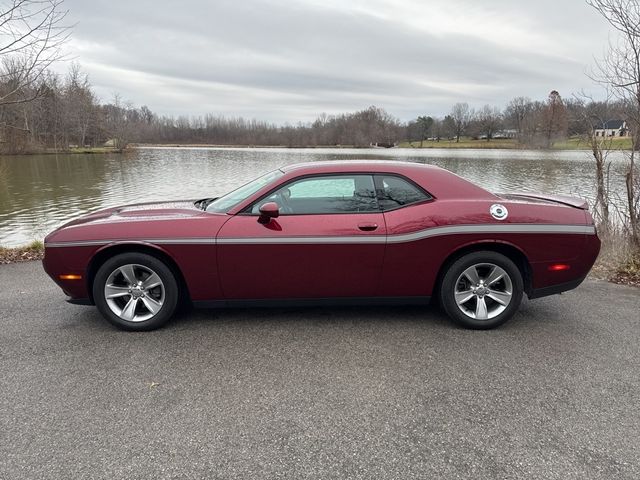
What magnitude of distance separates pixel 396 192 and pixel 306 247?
3.26 ft

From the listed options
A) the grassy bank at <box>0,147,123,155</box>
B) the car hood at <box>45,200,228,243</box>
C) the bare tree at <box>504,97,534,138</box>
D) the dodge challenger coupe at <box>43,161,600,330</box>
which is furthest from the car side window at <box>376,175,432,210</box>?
the bare tree at <box>504,97,534,138</box>

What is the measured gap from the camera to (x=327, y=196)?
12.4 feet

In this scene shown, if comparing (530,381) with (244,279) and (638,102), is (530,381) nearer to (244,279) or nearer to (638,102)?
(244,279)

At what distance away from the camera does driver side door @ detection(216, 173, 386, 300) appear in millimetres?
3578

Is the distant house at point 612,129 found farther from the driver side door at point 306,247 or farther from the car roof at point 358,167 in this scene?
the driver side door at point 306,247

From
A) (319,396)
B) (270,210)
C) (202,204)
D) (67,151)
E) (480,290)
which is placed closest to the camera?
(319,396)

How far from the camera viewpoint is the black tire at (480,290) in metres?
3.69

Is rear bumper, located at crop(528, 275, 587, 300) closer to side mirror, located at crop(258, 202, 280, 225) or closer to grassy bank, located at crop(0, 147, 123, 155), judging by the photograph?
side mirror, located at crop(258, 202, 280, 225)

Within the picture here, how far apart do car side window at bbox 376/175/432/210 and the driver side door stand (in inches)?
3.6

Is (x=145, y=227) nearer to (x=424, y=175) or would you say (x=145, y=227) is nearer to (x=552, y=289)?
(x=424, y=175)

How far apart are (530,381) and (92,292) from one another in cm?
366

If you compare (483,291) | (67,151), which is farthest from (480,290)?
(67,151)

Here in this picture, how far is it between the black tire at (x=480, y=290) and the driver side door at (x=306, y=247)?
688 millimetres

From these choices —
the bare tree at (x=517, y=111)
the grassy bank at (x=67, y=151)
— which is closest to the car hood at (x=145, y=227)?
the grassy bank at (x=67, y=151)
